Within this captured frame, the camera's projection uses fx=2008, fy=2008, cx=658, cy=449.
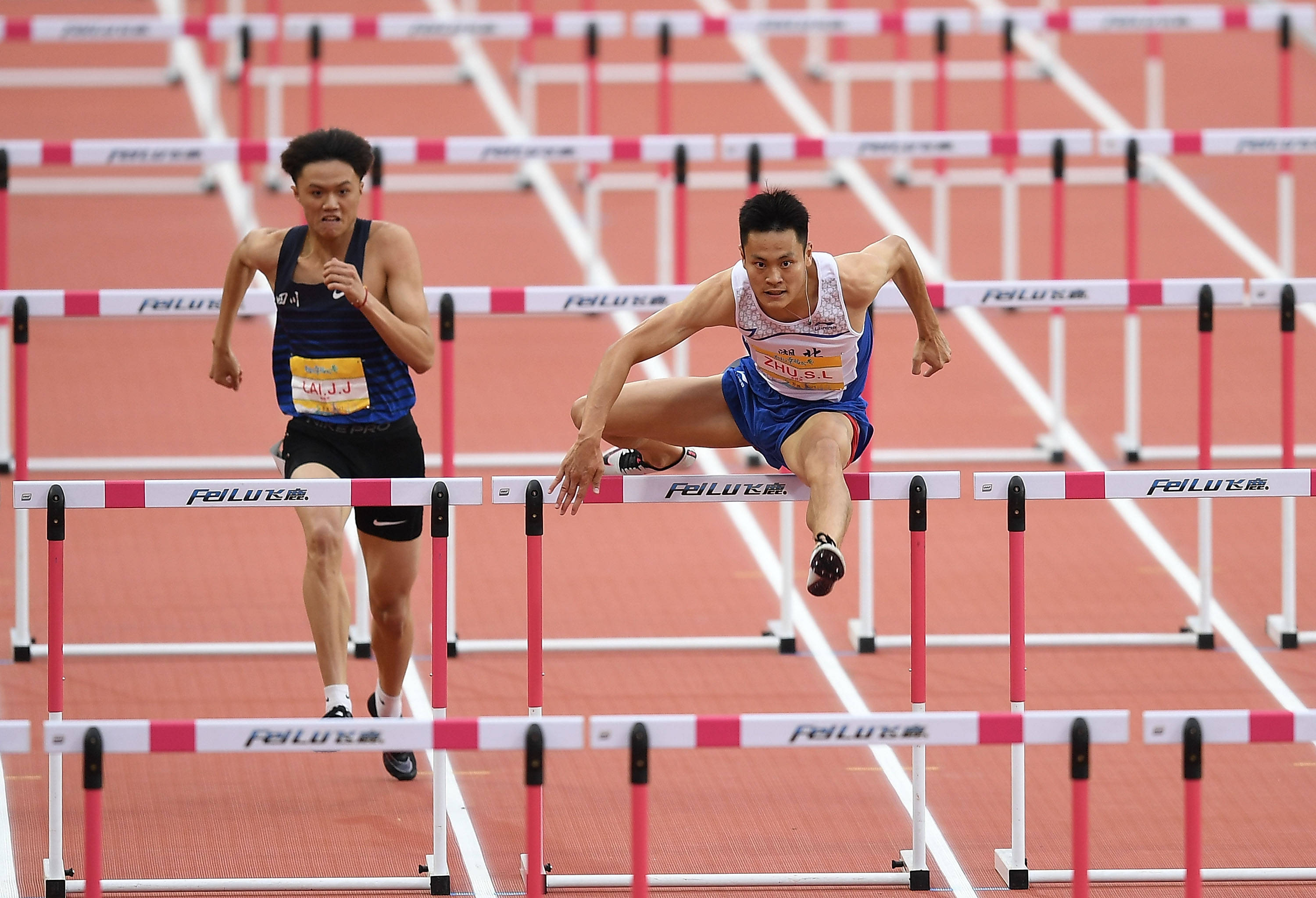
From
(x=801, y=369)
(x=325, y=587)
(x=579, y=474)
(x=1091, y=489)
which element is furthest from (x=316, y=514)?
(x=1091, y=489)

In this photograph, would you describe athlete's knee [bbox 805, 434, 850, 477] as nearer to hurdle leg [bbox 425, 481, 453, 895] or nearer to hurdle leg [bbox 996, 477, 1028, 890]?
hurdle leg [bbox 996, 477, 1028, 890]

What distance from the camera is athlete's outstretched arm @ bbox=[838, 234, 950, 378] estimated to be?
17.7ft

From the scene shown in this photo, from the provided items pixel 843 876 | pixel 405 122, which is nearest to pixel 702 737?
pixel 843 876

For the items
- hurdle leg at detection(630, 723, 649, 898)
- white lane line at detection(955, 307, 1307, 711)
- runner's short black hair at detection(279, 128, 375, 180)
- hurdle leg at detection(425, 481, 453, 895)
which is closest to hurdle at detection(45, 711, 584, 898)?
hurdle leg at detection(630, 723, 649, 898)

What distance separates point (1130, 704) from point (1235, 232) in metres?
5.15

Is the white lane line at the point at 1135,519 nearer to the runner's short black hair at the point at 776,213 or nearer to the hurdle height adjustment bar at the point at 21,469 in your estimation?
the runner's short black hair at the point at 776,213

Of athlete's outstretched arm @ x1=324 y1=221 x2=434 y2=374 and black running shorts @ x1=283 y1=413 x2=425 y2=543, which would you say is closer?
athlete's outstretched arm @ x1=324 y1=221 x2=434 y2=374

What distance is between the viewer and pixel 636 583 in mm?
7609

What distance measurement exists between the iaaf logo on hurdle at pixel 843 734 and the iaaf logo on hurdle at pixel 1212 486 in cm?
115

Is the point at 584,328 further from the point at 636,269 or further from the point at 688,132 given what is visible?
the point at 688,132

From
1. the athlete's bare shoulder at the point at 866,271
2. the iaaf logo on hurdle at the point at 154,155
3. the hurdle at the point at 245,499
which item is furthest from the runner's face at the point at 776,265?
the iaaf logo on hurdle at the point at 154,155

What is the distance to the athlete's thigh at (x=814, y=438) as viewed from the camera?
5246 millimetres

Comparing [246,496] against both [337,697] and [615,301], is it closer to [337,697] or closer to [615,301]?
[337,697]

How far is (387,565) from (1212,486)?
232cm
